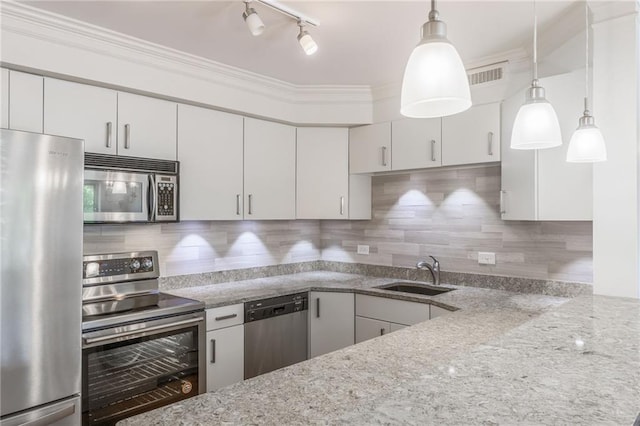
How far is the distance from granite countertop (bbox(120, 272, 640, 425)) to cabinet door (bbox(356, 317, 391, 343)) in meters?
0.96

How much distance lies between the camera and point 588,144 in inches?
65.9

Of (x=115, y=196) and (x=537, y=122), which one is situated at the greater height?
(x=537, y=122)

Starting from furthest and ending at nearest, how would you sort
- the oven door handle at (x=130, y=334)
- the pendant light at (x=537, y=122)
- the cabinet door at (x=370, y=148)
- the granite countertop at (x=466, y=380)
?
the cabinet door at (x=370, y=148) < the oven door handle at (x=130, y=334) < the pendant light at (x=537, y=122) < the granite countertop at (x=466, y=380)

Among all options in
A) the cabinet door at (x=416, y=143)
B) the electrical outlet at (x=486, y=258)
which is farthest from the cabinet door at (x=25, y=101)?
the electrical outlet at (x=486, y=258)

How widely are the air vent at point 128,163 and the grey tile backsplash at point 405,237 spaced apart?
523 millimetres

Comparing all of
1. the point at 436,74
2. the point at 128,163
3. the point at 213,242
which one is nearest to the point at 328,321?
the point at 213,242

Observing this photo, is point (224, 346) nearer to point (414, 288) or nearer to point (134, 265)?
point (134, 265)

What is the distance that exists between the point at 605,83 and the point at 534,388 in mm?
1811

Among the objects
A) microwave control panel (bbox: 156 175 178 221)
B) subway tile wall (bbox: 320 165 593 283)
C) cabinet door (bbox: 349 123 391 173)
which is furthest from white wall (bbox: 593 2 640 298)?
microwave control panel (bbox: 156 175 178 221)

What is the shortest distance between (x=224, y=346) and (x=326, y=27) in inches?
81.4

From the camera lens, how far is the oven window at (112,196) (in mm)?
2363

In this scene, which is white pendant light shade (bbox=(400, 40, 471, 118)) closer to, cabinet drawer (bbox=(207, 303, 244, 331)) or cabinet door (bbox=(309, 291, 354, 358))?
cabinet drawer (bbox=(207, 303, 244, 331))

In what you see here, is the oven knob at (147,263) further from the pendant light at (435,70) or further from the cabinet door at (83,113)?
the pendant light at (435,70)

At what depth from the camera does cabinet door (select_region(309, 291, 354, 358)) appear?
3.25 metres
